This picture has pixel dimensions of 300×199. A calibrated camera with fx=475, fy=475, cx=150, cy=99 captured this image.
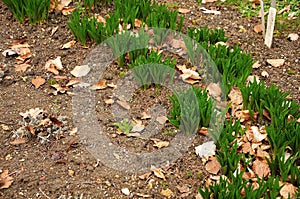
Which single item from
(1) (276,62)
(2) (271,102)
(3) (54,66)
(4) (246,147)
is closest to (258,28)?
(1) (276,62)

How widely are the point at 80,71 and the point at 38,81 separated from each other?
0.31 metres

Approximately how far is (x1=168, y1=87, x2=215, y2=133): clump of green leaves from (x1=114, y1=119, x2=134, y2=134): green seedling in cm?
27

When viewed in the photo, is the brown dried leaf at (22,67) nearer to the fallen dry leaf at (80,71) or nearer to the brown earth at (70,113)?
the brown earth at (70,113)

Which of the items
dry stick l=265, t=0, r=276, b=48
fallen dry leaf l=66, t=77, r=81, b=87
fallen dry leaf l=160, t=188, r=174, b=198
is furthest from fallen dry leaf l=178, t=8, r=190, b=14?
fallen dry leaf l=160, t=188, r=174, b=198

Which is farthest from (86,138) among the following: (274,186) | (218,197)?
(274,186)

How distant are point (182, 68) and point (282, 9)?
4.40 feet

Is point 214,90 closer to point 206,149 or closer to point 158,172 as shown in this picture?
point 206,149

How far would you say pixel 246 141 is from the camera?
288 centimetres

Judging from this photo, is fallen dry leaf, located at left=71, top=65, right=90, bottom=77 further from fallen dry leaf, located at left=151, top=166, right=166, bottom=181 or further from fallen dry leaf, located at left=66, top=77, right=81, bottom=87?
fallen dry leaf, located at left=151, top=166, right=166, bottom=181

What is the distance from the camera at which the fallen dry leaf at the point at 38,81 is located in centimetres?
345

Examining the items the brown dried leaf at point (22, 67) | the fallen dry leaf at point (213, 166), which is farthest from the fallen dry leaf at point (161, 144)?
the brown dried leaf at point (22, 67)

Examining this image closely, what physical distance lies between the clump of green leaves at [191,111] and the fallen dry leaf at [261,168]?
1.32ft

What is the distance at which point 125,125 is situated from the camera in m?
3.04

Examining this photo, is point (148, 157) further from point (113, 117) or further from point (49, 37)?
point (49, 37)
